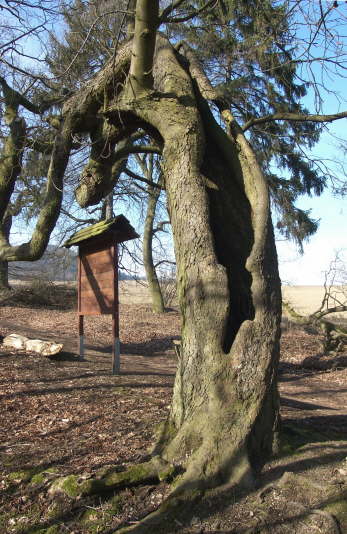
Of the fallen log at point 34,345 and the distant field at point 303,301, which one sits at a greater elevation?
the distant field at point 303,301

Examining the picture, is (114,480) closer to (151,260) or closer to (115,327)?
(115,327)

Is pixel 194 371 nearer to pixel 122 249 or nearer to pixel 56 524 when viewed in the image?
pixel 56 524

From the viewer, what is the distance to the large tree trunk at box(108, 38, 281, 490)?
3.72 m

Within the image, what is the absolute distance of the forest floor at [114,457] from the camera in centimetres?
325

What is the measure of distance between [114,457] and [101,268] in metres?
5.39

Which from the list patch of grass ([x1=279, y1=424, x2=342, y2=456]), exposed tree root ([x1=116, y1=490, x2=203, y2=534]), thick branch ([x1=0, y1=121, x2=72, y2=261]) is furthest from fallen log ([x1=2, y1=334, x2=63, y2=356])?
exposed tree root ([x1=116, y1=490, x2=203, y2=534])

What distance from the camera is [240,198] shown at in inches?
200

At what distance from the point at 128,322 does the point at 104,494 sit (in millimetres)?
14062

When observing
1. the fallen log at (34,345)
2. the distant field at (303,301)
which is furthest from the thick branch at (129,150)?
the distant field at (303,301)

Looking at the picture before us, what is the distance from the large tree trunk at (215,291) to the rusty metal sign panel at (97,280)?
13.2 feet

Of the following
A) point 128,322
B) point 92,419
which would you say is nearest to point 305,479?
point 92,419

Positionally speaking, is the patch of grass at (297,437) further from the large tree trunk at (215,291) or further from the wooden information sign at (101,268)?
the wooden information sign at (101,268)

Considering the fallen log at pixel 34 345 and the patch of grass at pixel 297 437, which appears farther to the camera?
the fallen log at pixel 34 345

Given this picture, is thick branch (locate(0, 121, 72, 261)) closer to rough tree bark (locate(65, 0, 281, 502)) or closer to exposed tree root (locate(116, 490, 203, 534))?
rough tree bark (locate(65, 0, 281, 502))
